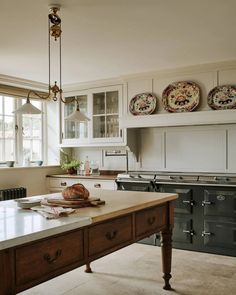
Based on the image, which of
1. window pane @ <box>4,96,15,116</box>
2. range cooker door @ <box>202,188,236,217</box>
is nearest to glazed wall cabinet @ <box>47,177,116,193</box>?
window pane @ <box>4,96,15,116</box>

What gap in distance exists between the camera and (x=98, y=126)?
516 centimetres

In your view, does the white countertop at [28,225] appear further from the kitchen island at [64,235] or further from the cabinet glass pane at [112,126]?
the cabinet glass pane at [112,126]

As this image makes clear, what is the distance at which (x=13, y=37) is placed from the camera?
316cm

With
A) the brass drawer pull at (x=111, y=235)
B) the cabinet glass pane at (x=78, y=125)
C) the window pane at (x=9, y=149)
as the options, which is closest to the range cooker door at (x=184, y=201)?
the cabinet glass pane at (x=78, y=125)

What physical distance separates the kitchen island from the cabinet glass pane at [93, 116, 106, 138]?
2452 millimetres

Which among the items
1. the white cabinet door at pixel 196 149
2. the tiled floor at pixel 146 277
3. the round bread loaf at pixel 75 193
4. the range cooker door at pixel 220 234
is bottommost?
the tiled floor at pixel 146 277

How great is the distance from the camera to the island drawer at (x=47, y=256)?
1.59 meters

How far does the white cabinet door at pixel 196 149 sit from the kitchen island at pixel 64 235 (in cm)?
186

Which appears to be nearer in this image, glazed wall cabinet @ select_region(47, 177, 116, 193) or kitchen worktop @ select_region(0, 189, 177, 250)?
kitchen worktop @ select_region(0, 189, 177, 250)

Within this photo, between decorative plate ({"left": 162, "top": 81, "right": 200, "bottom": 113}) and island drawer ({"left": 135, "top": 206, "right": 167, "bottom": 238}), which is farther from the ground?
decorative plate ({"left": 162, "top": 81, "right": 200, "bottom": 113})

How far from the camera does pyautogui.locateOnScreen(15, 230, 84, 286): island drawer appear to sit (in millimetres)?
1589

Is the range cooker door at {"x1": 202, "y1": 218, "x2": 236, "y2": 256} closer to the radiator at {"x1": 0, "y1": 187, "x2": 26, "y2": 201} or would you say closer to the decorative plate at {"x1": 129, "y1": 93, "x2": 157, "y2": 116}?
the decorative plate at {"x1": 129, "y1": 93, "x2": 157, "y2": 116}

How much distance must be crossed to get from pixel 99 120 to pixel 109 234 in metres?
3.14

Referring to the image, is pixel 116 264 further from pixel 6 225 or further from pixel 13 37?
pixel 13 37
